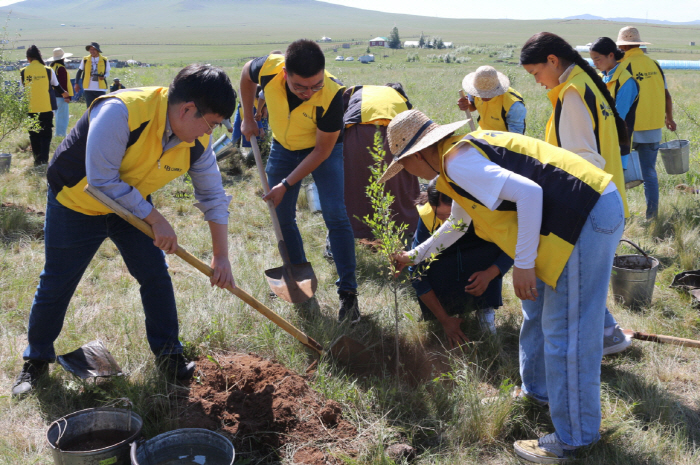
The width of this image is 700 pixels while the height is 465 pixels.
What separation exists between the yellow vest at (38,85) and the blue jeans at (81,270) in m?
7.08

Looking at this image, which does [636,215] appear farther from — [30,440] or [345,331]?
[30,440]

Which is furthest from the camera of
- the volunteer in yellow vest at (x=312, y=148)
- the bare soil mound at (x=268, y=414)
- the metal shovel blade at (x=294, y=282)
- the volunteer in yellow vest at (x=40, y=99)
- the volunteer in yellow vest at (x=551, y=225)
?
the volunteer in yellow vest at (x=40, y=99)

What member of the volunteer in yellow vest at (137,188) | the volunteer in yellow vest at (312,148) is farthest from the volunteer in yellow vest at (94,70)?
the volunteer in yellow vest at (137,188)

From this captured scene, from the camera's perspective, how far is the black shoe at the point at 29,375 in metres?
3.03

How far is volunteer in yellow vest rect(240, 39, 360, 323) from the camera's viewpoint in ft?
12.5

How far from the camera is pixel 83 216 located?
280cm

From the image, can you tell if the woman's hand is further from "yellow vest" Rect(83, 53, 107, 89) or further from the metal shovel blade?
"yellow vest" Rect(83, 53, 107, 89)

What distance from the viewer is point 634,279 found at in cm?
409

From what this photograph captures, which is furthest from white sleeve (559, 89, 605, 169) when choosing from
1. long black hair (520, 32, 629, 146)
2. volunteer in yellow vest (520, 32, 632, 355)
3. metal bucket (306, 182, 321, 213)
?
metal bucket (306, 182, 321, 213)

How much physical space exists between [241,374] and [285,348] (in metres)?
0.43

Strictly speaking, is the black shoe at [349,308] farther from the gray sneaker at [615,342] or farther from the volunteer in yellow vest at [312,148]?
the gray sneaker at [615,342]

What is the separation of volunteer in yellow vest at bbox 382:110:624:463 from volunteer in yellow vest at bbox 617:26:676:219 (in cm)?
372

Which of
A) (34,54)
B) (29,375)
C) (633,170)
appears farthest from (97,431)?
(34,54)

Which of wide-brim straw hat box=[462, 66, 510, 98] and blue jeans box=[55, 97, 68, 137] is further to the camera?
blue jeans box=[55, 97, 68, 137]
